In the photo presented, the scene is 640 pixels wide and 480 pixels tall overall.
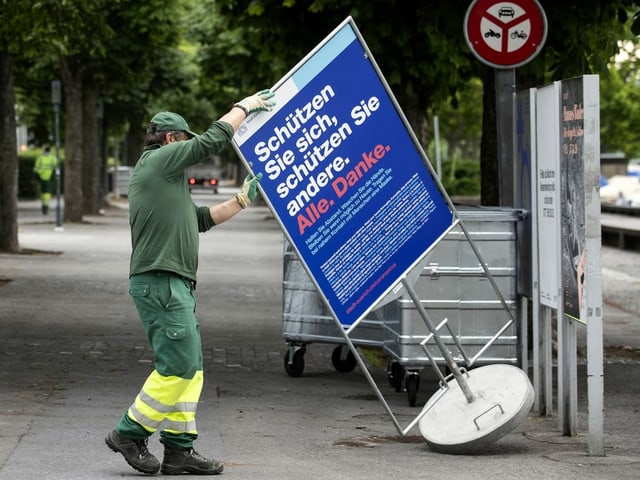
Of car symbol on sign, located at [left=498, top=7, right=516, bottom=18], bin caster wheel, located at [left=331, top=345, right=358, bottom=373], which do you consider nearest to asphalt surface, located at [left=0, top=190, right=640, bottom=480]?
bin caster wheel, located at [left=331, top=345, right=358, bottom=373]

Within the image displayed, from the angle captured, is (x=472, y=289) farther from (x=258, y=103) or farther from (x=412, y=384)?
(x=258, y=103)

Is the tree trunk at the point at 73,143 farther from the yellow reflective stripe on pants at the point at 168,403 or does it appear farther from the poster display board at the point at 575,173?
the yellow reflective stripe on pants at the point at 168,403

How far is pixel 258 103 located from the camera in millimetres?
7832

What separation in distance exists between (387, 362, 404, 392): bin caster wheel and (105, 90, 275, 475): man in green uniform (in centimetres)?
321

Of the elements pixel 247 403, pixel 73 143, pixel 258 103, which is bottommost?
pixel 247 403

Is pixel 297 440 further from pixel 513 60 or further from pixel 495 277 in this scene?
pixel 513 60

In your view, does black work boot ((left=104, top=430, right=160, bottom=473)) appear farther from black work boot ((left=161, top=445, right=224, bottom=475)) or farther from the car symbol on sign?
the car symbol on sign

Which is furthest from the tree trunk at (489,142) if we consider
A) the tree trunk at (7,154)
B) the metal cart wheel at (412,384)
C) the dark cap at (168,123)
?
the tree trunk at (7,154)

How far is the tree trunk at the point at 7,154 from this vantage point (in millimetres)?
23814

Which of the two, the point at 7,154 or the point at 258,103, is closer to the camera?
the point at 258,103

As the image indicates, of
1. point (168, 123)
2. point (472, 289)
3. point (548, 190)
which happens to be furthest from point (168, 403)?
point (472, 289)

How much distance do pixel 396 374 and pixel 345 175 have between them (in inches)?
105

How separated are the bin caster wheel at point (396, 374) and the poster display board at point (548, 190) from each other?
57.5 inches

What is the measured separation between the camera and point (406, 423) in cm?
944
